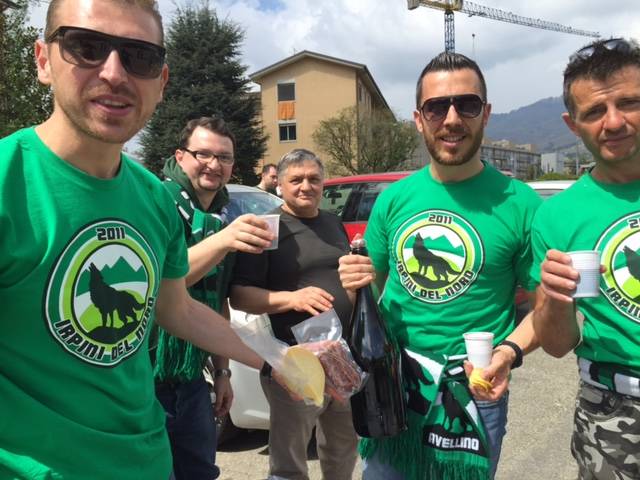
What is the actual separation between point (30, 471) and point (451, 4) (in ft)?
304

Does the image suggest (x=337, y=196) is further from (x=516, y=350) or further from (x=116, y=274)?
(x=116, y=274)

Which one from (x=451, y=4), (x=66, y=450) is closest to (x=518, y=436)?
(x=66, y=450)

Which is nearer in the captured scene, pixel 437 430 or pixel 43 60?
pixel 43 60

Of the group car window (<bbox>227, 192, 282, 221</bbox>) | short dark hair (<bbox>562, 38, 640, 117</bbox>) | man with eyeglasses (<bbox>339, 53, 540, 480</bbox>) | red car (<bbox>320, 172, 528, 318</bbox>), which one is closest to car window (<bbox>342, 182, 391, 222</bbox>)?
red car (<bbox>320, 172, 528, 318</bbox>)

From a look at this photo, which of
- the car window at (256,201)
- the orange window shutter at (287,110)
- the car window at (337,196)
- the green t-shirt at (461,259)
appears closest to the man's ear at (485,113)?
the green t-shirt at (461,259)

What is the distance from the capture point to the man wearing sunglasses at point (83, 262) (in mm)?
1228

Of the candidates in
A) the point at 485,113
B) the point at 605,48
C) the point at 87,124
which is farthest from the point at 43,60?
the point at 605,48

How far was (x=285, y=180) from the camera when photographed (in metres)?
3.16

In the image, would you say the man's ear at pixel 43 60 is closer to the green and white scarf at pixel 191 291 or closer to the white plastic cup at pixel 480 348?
the green and white scarf at pixel 191 291

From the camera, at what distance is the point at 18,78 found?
1388 centimetres

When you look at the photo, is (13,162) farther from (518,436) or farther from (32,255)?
(518,436)

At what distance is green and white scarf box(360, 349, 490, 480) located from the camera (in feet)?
6.23

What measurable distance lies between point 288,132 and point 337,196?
29.9 meters

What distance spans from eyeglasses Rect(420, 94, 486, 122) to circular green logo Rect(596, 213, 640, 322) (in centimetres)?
67
